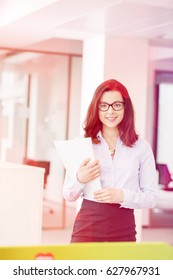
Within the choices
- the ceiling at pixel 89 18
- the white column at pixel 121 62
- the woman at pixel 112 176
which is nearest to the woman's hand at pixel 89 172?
the woman at pixel 112 176

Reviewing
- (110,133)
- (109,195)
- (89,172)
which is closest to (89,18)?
(110,133)

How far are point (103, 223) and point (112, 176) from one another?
288mm

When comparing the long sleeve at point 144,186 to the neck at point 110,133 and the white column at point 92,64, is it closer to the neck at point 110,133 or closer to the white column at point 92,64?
the neck at point 110,133

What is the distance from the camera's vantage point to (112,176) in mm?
3777

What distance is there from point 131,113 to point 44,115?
423cm

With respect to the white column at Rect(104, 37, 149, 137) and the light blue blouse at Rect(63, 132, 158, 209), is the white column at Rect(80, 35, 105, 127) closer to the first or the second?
the white column at Rect(104, 37, 149, 137)

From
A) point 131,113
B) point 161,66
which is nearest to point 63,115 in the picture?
point 161,66

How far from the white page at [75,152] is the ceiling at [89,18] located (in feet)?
4.93

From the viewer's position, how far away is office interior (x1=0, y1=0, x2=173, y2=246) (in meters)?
5.52

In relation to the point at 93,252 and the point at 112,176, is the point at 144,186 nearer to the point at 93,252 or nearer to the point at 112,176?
the point at 112,176

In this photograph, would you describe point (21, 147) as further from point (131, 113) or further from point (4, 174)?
point (4, 174)

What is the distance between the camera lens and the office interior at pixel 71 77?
5520mm

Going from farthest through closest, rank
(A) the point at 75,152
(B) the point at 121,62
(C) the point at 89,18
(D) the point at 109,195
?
(B) the point at 121,62
(C) the point at 89,18
(A) the point at 75,152
(D) the point at 109,195

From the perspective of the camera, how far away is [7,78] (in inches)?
307
